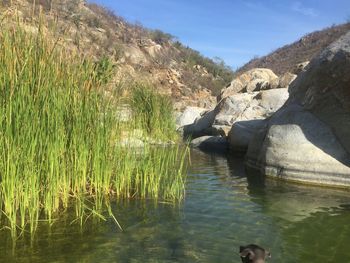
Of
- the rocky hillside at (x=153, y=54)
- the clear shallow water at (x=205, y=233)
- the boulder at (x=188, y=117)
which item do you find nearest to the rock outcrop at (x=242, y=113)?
the boulder at (x=188, y=117)

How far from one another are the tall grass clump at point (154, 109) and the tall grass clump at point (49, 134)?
6594 millimetres

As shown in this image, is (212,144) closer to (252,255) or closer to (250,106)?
(250,106)

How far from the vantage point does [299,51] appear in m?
58.0

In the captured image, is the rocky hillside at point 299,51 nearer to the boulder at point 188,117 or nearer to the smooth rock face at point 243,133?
the boulder at point 188,117

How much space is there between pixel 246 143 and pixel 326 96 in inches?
168

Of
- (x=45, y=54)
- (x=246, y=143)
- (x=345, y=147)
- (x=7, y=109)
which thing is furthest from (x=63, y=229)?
(x=246, y=143)

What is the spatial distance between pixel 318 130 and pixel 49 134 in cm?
599

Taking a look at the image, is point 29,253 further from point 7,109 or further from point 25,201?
point 7,109

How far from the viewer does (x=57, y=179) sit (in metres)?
4.76

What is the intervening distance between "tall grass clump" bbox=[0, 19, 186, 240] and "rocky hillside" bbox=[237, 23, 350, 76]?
45850 mm

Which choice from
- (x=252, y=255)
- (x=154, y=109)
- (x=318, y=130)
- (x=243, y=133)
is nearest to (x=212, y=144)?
(x=243, y=133)

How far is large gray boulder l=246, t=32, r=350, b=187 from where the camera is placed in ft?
26.8

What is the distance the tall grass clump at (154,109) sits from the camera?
12.8m

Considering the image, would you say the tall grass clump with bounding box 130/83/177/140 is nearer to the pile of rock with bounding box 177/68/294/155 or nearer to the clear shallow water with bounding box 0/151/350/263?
the pile of rock with bounding box 177/68/294/155
